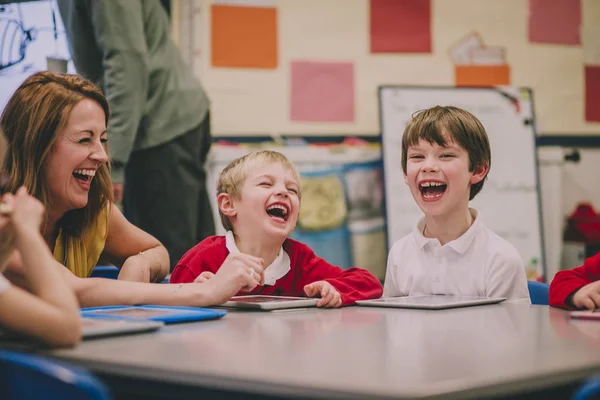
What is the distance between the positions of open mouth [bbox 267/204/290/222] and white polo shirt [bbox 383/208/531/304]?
1.16 feet

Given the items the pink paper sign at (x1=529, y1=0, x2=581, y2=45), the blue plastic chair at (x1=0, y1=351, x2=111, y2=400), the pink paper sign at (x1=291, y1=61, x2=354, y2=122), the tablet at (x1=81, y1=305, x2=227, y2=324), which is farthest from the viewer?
the pink paper sign at (x1=529, y1=0, x2=581, y2=45)

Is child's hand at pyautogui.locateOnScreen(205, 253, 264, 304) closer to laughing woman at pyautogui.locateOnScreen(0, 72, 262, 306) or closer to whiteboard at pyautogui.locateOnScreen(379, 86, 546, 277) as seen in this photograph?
laughing woman at pyautogui.locateOnScreen(0, 72, 262, 306)

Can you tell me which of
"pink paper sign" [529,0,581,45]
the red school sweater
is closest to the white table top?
the red school sweater

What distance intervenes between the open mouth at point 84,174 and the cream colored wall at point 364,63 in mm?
2180

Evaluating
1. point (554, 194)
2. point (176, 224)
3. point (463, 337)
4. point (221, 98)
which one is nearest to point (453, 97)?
point (554, 194)

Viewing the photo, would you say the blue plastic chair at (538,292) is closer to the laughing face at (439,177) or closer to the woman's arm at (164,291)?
the laughing face at (439,177)

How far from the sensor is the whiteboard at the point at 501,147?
13.4ft

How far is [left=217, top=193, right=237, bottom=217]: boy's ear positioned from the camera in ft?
6.69

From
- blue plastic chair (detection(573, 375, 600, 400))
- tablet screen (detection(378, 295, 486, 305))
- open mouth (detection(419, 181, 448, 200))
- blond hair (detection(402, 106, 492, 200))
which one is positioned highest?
blond hair (detection(402, 106, 492, 200))

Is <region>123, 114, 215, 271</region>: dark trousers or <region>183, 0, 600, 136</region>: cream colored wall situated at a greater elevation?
<region>183, 0, 600, 136</region>: cream colored wall

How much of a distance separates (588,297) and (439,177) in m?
0.64

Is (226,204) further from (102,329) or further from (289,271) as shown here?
(102,329)

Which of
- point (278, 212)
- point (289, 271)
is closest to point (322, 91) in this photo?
point (278, 212)

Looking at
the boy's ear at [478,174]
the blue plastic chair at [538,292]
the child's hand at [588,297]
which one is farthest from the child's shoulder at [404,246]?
the child's hand at [588,297]
